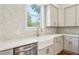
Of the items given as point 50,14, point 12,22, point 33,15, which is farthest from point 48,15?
point 12,22

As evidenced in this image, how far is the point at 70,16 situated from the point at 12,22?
225cm

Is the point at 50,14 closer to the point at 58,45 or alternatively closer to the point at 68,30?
the point at 58,45

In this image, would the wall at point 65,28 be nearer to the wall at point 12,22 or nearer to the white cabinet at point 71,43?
the white cabinet at point 71,43

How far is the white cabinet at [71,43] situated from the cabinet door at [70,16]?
2.03ft

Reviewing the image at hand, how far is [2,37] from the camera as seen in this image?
1580 millimetres

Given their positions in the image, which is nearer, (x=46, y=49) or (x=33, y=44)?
(x=33, y=44)

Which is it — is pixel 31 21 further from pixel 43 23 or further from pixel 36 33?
pixel 43 23

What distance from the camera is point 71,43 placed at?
2.98 m

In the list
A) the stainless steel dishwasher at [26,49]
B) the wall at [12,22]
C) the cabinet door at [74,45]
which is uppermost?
the wall at [12,22]

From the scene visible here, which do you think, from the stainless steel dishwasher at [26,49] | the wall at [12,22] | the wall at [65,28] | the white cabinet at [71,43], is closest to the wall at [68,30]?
the wall at [65,28]

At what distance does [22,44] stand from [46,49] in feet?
2.66

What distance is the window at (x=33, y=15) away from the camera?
7.30 ft

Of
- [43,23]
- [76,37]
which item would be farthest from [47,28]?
[76,37]
